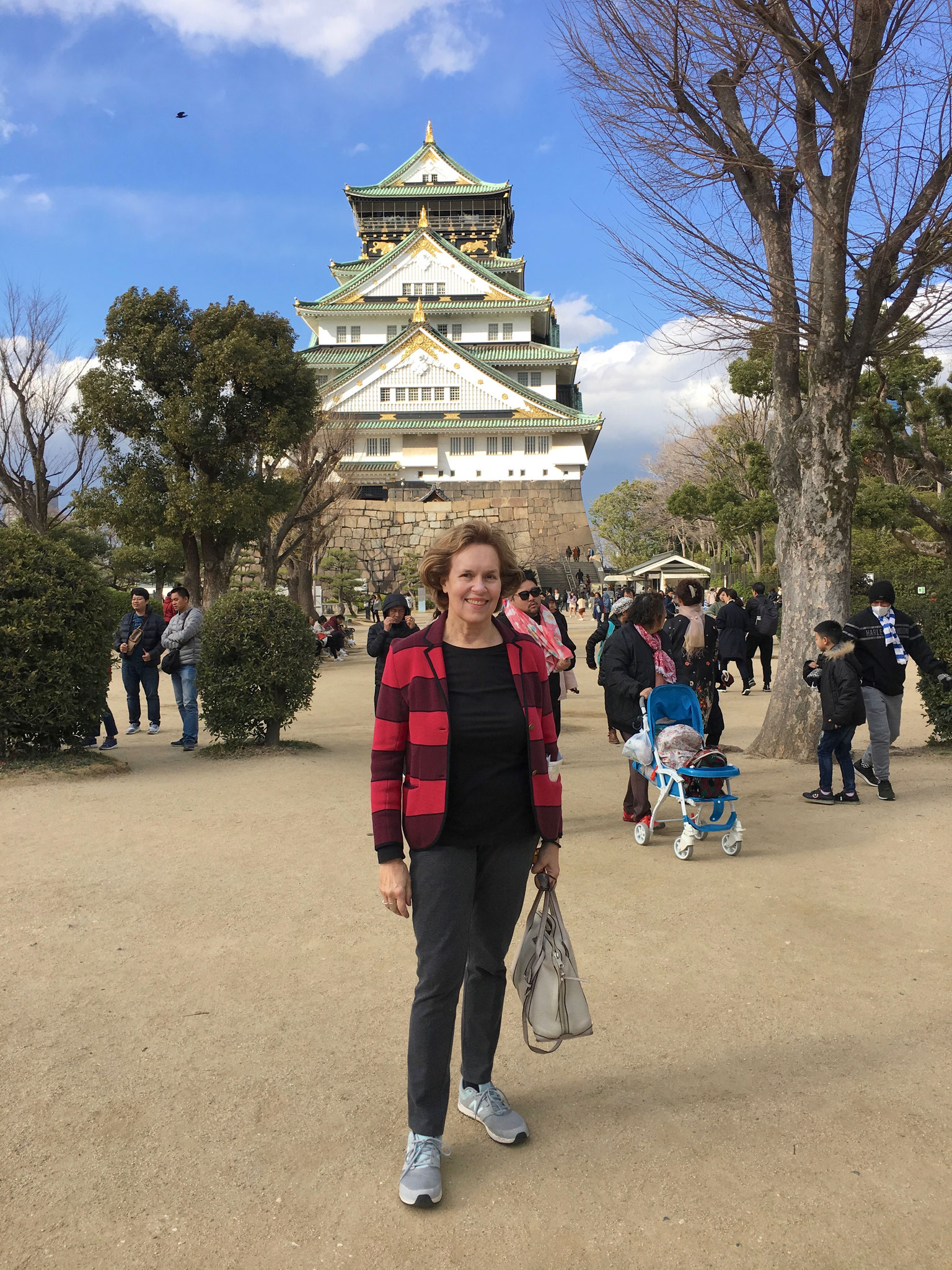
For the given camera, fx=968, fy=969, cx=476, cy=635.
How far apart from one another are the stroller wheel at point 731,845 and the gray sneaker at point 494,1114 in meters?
3.14

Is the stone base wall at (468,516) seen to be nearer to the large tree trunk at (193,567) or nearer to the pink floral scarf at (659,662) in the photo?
the large tree trunk at (193,567)

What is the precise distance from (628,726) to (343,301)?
4733cm

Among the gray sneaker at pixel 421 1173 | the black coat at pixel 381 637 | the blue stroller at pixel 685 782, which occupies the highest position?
the black coat at pixel 381 637

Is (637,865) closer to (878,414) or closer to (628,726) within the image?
(628,726)

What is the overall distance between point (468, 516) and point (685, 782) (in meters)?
40.5

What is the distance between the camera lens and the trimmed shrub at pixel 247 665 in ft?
29.5

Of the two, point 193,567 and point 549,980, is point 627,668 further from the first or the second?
point 193,567

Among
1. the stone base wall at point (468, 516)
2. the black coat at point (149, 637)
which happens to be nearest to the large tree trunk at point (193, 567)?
the black coat at point (149, 637)

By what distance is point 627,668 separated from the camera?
634 cm

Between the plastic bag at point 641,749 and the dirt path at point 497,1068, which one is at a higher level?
the plastic bag at point 641,749

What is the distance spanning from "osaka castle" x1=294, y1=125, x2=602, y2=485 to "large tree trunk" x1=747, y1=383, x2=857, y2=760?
1240 inches

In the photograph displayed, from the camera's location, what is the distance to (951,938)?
4.40m

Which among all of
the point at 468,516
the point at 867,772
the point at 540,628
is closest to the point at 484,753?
the point at 540,628

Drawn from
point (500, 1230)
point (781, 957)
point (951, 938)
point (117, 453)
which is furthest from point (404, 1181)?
point (117, 453)
